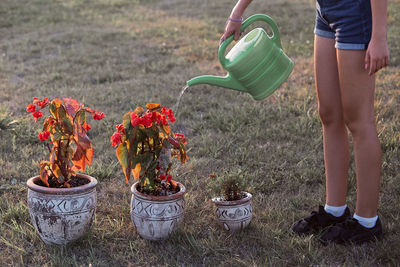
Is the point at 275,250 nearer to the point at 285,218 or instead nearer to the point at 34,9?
the point at 285,218

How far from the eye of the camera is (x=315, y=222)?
233 cm

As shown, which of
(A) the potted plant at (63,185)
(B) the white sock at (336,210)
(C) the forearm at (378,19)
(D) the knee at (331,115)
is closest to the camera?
(C) the forearm at (378,19)

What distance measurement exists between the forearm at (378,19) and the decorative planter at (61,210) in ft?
4.30

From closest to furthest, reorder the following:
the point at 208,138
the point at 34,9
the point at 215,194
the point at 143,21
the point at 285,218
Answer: the point at 285,218, the point at 215,194, the point at 208,138, the point at 143,21, the point at 34,9

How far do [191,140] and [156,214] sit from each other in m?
1.48

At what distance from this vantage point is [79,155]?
7.25 ft

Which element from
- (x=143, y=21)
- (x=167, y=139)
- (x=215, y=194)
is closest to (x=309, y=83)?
(x=215, y=194)

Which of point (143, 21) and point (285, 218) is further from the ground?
point (143, 21)

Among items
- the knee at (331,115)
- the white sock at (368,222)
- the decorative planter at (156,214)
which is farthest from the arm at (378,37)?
the decorative planter at (156,214)

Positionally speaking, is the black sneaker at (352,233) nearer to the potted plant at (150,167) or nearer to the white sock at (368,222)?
the white sock at (368,222)

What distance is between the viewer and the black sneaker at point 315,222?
2.31m

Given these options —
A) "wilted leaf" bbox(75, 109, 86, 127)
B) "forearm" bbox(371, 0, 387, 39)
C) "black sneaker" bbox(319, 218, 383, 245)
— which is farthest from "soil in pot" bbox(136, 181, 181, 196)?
"forearm" bbox(371, 0, 387, 39)

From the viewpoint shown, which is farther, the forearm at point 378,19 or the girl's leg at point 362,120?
the girl's leg at point 362,120

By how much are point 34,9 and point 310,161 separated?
822cm
